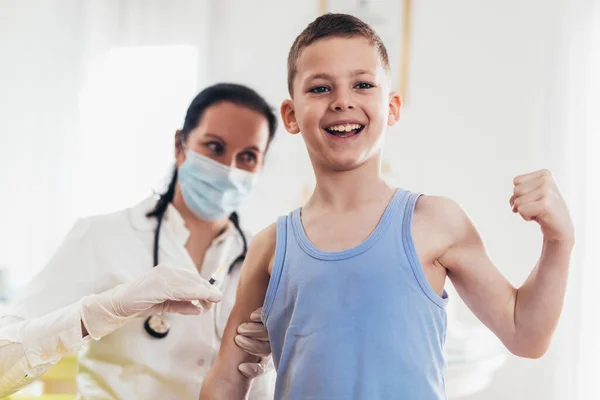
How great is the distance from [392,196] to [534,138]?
1.88m

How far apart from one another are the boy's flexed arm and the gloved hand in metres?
0.02

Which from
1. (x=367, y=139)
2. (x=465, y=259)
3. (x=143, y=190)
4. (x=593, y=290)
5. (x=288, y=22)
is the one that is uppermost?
(x=288, y=22)

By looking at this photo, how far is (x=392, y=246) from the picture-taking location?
1.01m

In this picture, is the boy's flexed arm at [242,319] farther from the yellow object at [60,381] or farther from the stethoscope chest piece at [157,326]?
the yellow object at [60,381]

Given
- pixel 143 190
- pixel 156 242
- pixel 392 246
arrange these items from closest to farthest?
pixel 392 246 → pixel 156 242 → pixel 143 190

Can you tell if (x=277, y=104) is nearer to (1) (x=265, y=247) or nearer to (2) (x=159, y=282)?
(2) (x=159, y=282)

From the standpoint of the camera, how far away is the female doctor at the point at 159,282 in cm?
138

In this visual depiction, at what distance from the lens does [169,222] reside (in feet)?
5.63

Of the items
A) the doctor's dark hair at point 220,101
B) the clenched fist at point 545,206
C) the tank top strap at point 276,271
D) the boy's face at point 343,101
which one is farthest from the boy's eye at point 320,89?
the doctor's dark hair at point 220,101

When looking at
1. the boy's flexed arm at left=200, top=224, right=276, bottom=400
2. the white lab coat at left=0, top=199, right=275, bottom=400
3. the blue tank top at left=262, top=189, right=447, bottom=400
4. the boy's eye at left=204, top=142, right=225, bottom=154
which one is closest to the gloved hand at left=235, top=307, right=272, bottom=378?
the boy's flexed arm at left=200, top=224, right=276, bottom=400

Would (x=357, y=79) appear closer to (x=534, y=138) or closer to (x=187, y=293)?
(x=187, y=293)

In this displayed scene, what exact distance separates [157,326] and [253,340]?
46 cm

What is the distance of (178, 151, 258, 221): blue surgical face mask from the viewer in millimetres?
1693

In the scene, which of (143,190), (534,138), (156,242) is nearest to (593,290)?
(534,138)
